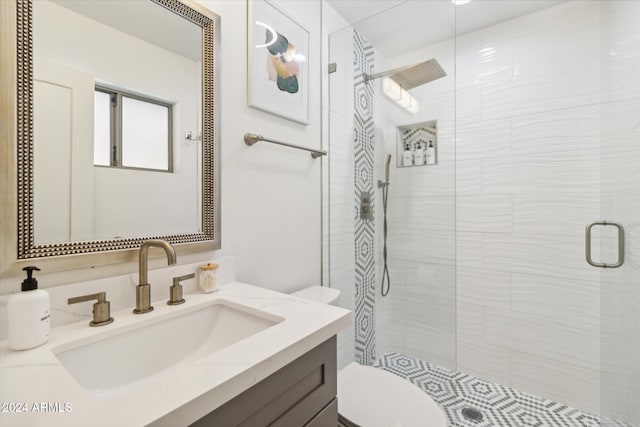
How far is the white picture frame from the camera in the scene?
127cm

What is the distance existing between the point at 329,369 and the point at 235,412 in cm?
30

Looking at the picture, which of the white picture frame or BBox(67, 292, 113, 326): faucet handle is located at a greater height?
the white picture frame

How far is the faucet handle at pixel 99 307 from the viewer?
29.8 inches

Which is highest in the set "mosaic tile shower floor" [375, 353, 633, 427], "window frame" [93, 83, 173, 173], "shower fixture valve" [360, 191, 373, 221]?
"window frame" [93, 83, 173, 173]

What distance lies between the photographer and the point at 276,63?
139 cm

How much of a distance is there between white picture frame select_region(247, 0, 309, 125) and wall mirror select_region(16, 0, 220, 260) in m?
0.20

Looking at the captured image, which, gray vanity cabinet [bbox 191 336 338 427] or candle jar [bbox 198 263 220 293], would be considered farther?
candle jar [bbox 198 263 220 293]

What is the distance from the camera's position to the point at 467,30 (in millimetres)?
1983

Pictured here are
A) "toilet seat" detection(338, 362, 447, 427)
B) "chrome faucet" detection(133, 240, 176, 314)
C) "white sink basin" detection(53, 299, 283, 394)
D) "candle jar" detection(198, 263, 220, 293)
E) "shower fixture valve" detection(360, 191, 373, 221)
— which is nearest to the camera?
"white sink basin" detection(53, 299, 283, 394)

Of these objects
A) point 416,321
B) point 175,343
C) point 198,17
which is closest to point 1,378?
point 175,343

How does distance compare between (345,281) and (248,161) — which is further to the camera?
(345,281)

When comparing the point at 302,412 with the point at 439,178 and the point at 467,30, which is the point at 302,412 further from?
the point at 467,30

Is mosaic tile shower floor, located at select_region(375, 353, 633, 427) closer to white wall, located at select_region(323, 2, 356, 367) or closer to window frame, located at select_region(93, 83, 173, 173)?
white wall, located at select_region(323, 2, 356, 367)

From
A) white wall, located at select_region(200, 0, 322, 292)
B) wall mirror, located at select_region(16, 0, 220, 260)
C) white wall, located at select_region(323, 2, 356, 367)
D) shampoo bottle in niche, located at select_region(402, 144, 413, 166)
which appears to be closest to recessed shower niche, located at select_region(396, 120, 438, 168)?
shampoo bottle in niche, located at select_region(402, 144, 413, 166)
